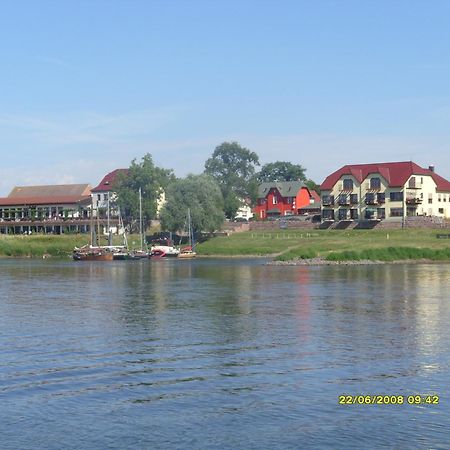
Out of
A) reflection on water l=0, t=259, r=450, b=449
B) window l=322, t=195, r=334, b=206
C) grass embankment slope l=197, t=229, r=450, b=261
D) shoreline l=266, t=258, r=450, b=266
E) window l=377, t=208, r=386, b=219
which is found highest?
window l=322, t=195, r=334, b=206

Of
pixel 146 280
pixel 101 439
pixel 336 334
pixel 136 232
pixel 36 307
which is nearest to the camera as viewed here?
pixel 101 439

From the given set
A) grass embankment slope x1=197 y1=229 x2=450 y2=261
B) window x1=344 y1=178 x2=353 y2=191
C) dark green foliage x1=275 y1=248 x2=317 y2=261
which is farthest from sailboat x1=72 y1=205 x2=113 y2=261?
window x1=344 y1=178 x2=353 y2=191

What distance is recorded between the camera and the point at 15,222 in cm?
19362

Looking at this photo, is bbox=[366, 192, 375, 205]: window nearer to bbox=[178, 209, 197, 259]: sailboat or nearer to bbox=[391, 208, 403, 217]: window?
bbox=[391, 208, 403, 217]: window

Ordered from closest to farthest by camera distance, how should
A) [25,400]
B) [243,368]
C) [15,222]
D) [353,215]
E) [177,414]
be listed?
1. [177,414]
2. [25,400]
3. [243,368]
4. [353,215]
5. [15,222]

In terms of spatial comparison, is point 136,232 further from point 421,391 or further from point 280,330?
point 421,391

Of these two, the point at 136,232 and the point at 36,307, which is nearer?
the point at 36,307

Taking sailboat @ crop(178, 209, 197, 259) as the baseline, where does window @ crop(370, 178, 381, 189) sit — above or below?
above

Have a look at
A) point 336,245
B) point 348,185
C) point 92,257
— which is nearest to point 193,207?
point 92,257

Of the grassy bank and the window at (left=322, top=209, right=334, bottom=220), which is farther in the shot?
the window at (left=322, top=209, right=334, bottom=220)

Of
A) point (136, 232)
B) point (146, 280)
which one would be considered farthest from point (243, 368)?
point (136, 232)

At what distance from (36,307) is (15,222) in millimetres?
141174

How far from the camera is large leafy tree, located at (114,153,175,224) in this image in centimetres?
17875

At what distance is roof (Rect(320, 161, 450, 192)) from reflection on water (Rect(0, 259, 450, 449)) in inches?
3791
